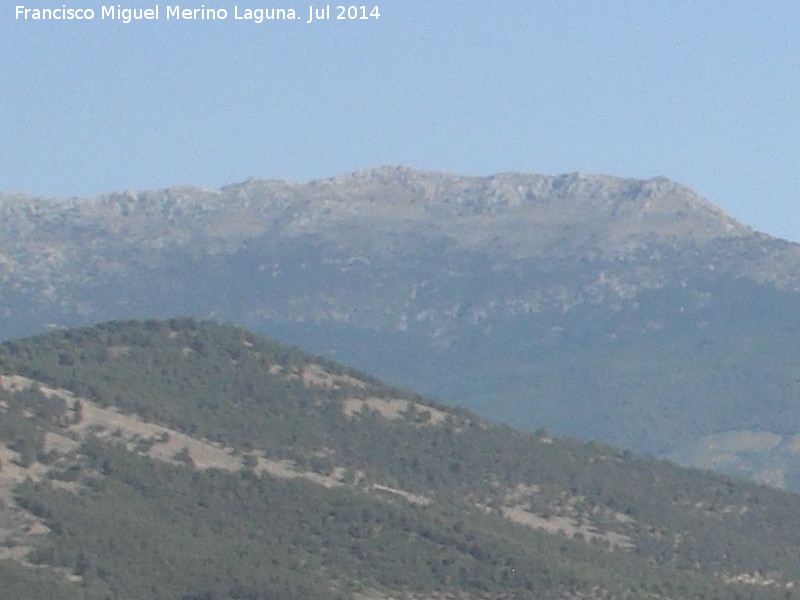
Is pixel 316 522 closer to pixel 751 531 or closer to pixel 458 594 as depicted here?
pixel 458 594

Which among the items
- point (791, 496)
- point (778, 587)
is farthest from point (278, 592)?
point (791, 496)

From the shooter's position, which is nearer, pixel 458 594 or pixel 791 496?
pixel 458 594

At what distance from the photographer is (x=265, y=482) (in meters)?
146

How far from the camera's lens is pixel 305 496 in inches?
5679

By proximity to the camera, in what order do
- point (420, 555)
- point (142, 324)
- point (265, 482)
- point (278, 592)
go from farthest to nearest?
point (142, 324), point (265, 482), point (420, 555), point (278, 592)

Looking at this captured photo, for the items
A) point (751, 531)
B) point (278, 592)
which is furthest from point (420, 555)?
point (751, 531)

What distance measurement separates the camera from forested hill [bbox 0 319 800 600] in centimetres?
12762

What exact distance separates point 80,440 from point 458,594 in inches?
1039

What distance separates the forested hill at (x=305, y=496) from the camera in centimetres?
12762

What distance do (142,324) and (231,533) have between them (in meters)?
47.0

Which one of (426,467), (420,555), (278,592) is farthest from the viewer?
(426,467)

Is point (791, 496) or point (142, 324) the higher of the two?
point (142, 324)

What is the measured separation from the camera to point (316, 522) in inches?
5512

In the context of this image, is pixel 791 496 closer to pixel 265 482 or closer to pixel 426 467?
pixel 426 467
